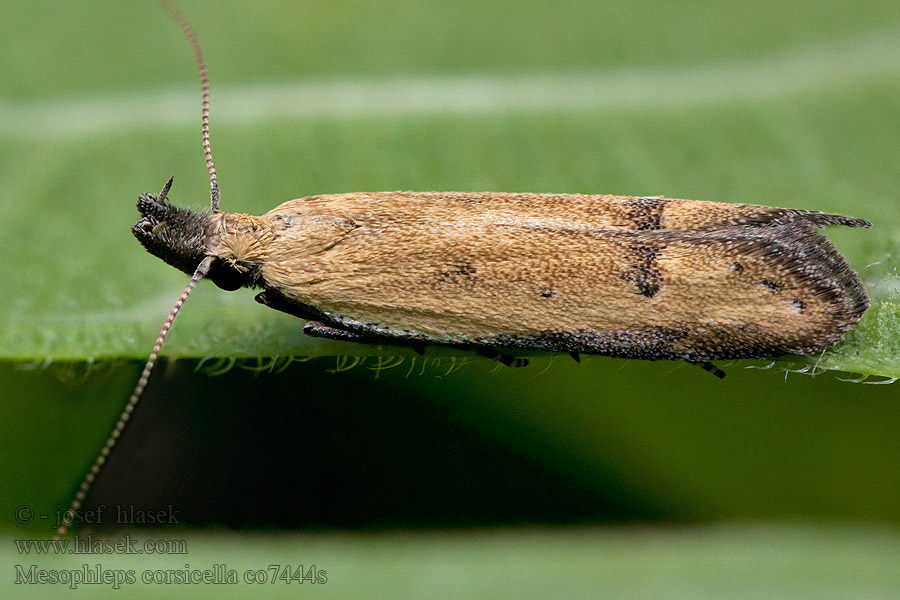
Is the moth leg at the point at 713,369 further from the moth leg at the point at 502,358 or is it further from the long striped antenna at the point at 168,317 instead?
the long striped antenna at the point at 168,317

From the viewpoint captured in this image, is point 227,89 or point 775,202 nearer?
point 775,202

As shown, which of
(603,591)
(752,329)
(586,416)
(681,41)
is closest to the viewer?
(752,329)

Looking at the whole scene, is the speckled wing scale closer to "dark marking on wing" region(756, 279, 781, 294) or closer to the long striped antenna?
"dark marking on wing" region(756, 279, 781, 294)

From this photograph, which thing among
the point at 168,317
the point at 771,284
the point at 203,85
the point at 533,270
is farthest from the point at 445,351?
the point at 203,85

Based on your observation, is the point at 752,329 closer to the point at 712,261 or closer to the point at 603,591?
the point at 712,261

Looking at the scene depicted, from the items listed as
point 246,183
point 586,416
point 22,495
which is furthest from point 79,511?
point 586,416

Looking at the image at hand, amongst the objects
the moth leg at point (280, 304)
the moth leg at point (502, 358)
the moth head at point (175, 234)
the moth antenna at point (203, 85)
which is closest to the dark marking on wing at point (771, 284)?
the moth leg at point (502, 358)

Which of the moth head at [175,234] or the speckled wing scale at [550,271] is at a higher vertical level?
the speckled wing scale at [550,271]

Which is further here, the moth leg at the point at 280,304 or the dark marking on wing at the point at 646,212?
the moth leg at the point at 280,304
